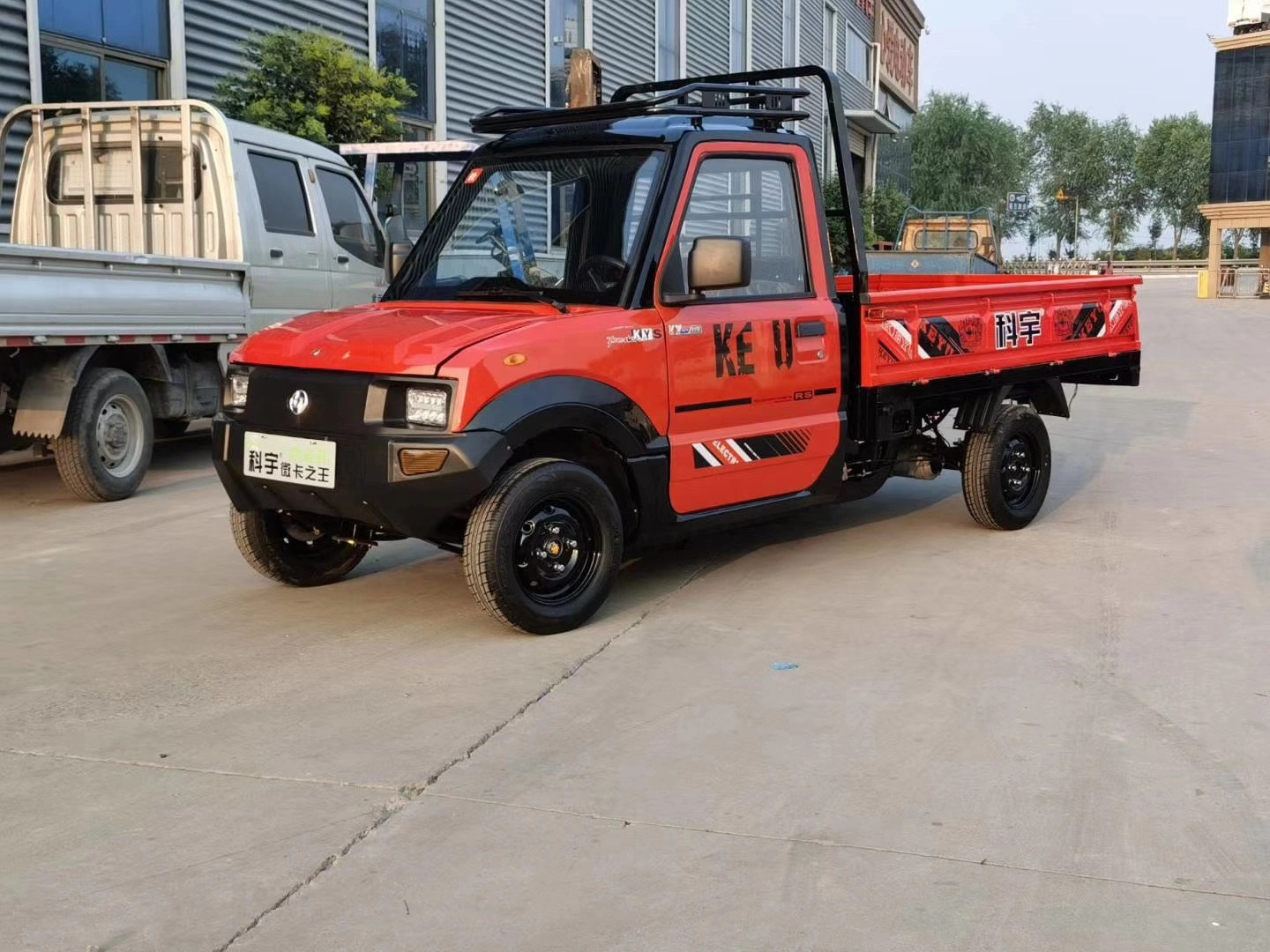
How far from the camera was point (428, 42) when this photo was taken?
684 inches

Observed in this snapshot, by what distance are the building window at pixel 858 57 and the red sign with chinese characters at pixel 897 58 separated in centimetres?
163

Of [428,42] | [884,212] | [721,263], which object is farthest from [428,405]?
[884,212]

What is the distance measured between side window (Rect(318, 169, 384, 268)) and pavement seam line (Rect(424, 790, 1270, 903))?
7288mm

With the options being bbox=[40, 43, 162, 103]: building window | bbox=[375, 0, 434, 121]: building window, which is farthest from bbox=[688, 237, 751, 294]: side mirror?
bbox=[375, 0, 434, 121]: building window

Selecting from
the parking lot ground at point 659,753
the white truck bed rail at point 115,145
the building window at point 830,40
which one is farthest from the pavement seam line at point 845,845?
the building window at point 830,40

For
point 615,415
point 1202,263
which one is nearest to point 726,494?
point 615,415

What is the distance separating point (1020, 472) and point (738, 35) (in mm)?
23980

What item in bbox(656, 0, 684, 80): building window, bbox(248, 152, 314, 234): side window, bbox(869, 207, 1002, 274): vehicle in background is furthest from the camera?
bbox(869, 207, 1002, 274): vehicle in background

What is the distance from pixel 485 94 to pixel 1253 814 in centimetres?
1662

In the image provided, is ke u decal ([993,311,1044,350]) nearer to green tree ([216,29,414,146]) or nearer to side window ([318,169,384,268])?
side window ([318,169,384,268])

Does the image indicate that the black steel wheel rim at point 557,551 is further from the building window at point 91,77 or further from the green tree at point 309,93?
the building window at point 91,77

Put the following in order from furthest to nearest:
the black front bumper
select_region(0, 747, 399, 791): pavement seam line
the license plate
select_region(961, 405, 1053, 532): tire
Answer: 1. select_region(961, 405, 1053, 532): tire
2. the license plate
3. the black front bumper
4. select_region(0, 747, 399, 791): pavement seam line

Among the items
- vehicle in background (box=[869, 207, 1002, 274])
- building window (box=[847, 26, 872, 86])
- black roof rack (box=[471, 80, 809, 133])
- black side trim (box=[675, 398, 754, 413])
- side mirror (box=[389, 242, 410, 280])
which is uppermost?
building window (box=[847, 26, 872, 86])

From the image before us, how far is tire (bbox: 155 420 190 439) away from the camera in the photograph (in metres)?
9.91
